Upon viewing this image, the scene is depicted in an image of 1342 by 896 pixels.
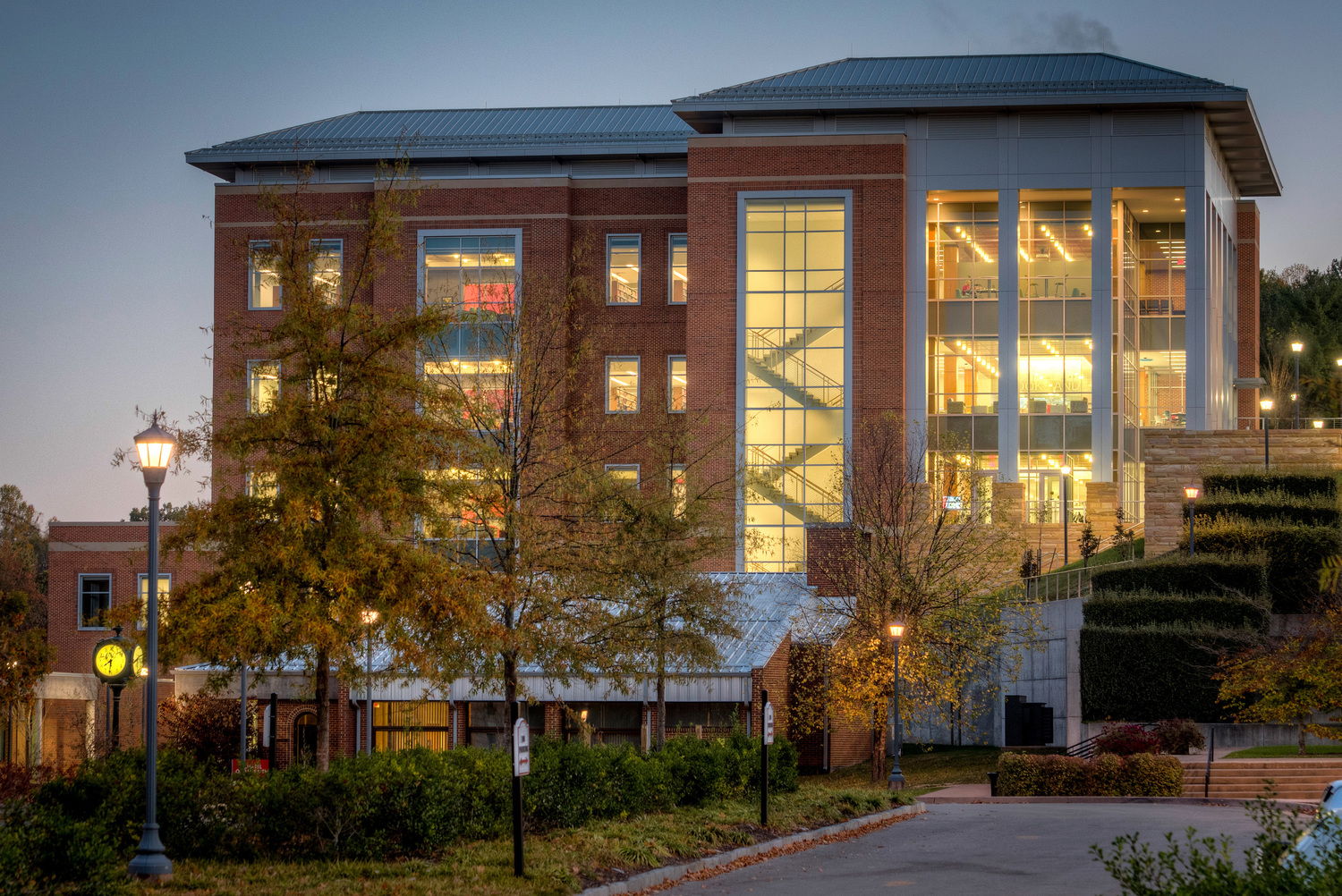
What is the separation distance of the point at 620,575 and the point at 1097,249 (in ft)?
126

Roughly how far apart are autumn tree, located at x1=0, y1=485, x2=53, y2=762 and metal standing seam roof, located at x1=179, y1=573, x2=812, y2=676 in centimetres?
400

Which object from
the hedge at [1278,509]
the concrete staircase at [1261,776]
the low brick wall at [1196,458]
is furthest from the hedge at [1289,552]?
the concrete staircase at [1261,776]

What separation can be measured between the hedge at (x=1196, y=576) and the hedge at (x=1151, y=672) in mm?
2099

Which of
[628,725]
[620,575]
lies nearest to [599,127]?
[628,725]

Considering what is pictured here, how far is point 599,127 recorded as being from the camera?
65.5 m

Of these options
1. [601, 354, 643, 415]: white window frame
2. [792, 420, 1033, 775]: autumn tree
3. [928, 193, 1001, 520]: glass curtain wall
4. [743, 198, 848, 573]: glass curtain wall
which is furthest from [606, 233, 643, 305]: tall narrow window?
[792, 420, 1033, 775]: autumn tree

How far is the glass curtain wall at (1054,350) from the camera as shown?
58.4m

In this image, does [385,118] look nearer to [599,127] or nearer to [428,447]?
[599,127]

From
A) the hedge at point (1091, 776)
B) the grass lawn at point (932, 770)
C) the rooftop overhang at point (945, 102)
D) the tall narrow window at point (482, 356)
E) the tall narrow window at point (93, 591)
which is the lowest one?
the grass lawn at point (932, 770)

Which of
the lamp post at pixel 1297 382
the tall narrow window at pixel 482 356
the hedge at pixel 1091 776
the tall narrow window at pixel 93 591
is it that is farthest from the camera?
the lamp post at pixel 1297 382

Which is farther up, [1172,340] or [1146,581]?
[1172,340]

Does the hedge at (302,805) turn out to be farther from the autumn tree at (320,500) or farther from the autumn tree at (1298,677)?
the autumn tree at (1298,677)

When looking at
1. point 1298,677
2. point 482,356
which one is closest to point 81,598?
point 482,356

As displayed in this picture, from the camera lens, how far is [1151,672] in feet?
126
